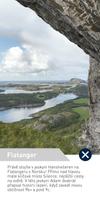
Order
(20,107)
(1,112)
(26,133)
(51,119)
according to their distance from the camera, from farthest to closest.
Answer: (20,107)
(51,119)
(1,112)
(26,133)

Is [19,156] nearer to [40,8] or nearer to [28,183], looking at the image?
[28,183]

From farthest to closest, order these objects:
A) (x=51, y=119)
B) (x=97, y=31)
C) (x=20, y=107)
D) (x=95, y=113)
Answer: (x=20, y=107)
(x=51, y=119)
(x=95, y=113)
(x=97, y=31)

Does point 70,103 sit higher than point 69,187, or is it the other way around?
point 70,103

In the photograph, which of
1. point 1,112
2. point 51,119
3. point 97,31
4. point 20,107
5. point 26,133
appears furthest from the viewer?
point 20,107

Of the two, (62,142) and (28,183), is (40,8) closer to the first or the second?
(28,183)

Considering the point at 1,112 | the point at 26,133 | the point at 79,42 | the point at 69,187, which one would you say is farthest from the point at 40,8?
the point at 1,112

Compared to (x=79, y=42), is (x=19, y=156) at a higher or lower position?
lower

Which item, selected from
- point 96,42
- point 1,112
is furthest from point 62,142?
point 1,112

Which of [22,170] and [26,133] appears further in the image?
[26,133]

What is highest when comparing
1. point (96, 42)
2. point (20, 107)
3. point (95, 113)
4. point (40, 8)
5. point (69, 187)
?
point (20, 107)
